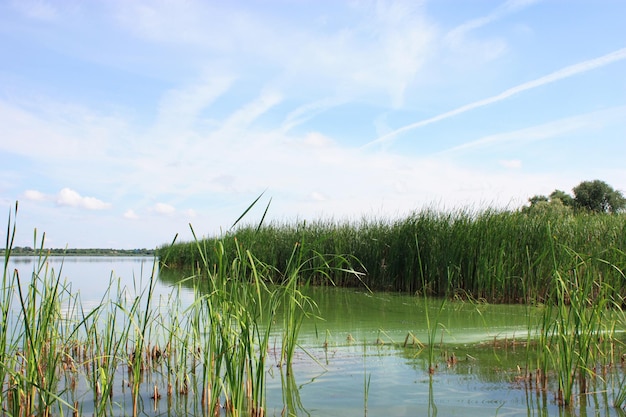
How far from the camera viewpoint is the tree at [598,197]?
3519 cm

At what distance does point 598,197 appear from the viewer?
35938 millimetres

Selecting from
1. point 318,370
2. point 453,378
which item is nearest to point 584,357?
point 453,378

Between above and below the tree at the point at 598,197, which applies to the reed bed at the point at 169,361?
below

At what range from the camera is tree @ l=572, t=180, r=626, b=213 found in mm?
35188

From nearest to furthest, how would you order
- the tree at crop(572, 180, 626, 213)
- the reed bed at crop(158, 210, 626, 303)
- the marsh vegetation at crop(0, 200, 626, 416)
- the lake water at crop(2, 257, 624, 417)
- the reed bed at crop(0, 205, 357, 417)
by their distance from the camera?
the reed bed at crop(0, 205, 357, 417) < the marsh vegetation at crop(0, 200, 626, 416) < the lake water at crop(2, 257, 624, 417) < the reed bed at crop(158, 210, 626, 303) < the tree at crop(572, 180, 626, 213)

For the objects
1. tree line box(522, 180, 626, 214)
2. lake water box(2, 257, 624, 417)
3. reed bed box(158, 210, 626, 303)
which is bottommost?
lake water box(2, 257, 624, 417)

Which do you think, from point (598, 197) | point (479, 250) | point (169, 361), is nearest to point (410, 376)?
point (169, 361)

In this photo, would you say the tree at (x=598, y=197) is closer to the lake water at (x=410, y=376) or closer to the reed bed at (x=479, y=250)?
the reed bed at (x=479, y=250)

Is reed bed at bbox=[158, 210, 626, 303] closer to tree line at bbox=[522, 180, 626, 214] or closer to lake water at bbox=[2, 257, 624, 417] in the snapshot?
lake water at bbox=[2, 257, 624, 417]

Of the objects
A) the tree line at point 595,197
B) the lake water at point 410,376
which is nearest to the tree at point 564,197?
the tree line at point 595,197

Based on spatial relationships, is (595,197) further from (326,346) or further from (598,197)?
(326,346)

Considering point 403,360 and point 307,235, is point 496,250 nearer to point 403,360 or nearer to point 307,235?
point 403,360

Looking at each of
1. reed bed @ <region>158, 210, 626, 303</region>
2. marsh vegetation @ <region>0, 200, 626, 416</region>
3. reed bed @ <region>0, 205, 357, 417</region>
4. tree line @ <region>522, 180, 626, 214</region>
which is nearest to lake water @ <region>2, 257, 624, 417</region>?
marsh vegetation @ <region>0, 200, 626, 416</region>

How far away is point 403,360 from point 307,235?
29.9 ft
